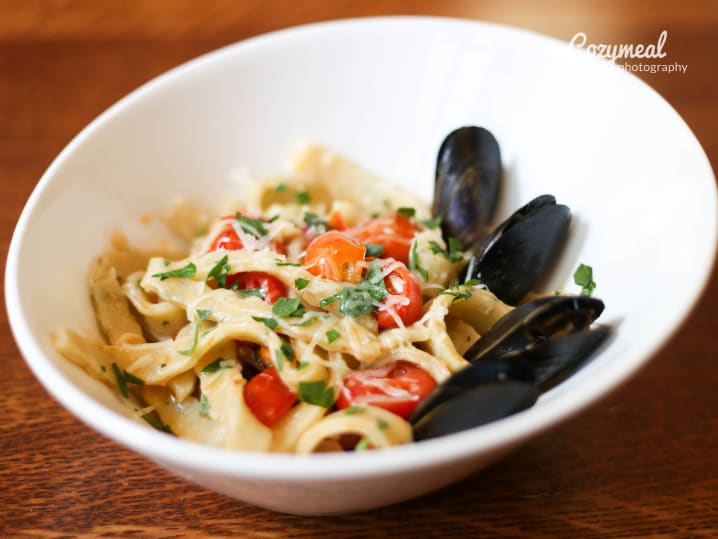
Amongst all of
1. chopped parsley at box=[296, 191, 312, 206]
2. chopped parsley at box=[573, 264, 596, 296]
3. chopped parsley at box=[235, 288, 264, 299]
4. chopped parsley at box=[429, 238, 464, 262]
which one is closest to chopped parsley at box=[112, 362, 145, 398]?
chopped parsley at box=[235, 288, 264, 299]

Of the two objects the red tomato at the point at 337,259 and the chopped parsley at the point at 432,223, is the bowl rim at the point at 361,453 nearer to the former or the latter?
the red tomato at the point at 337,259

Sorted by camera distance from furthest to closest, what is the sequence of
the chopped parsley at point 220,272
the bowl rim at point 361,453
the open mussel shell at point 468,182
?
1. the open mussel shell at point 468,182
2. the chopped parsley at point 220,272
3. the bowl rim at point 361,453

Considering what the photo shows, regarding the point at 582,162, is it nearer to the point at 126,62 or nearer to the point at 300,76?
the point at 300,76

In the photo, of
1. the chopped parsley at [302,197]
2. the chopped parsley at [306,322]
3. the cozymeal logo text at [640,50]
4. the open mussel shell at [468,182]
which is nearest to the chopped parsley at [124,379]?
the chopped parsley at [306,322]

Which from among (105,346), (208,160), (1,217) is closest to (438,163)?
(208,160)

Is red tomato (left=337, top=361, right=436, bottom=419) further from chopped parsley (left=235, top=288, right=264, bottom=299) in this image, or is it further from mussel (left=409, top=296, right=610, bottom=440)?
chopped parsley (left=235, top=288, right=264, bottom=299)
